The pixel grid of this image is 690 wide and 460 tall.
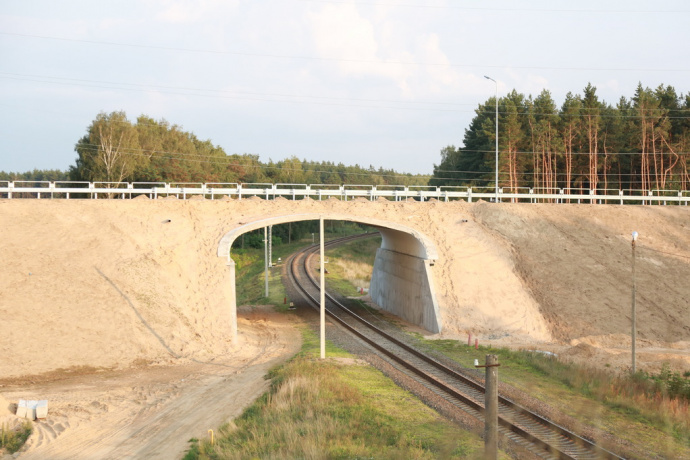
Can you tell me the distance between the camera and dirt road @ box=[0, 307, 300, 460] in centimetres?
1752

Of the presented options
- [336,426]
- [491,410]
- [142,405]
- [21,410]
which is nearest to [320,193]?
[142,405]

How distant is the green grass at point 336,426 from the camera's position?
14.1m

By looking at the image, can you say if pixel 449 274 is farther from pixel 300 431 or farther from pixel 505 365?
pixel 300 431

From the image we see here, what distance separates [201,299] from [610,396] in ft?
63.4

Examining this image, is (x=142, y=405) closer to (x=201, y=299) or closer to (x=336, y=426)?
(x=336, y=426)

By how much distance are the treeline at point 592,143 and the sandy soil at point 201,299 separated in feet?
63.8

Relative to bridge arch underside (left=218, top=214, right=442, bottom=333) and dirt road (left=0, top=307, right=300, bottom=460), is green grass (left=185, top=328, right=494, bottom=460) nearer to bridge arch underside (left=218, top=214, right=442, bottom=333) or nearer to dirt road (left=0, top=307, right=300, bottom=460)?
dirt road (left=0, top=307, right=300, bottom=460)

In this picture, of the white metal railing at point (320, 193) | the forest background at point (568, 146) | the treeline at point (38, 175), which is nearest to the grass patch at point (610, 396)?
the white metal railing at point (320, 193)

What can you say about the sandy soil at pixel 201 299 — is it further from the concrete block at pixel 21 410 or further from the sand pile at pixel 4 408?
the sand pile at pixel 4 408

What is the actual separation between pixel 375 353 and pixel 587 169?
145 feet

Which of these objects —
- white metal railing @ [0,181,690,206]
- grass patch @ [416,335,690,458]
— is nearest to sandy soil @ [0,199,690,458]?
white metal railing @ [0,181,690,206]

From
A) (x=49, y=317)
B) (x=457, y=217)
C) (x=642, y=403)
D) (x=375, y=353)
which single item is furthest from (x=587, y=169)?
(x=49, y=317)

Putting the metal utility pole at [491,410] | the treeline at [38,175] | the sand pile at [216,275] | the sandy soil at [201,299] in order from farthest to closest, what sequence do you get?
the treeline at [38,175] → the sand pile at [216,275] → the sandy soil at [201,299] → the metal utility pole at [491,410]

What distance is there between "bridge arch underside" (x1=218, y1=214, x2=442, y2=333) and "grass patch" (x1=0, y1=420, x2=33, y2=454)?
12.7 meters
